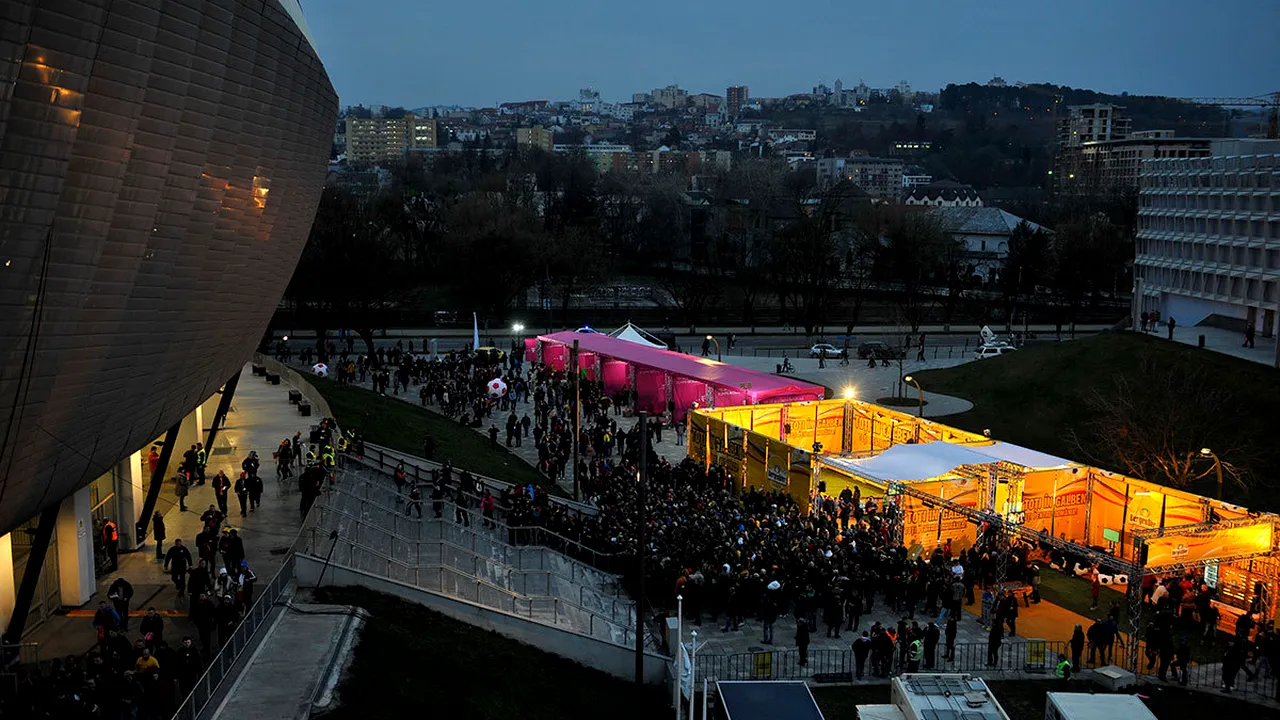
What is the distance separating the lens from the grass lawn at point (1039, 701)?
16.2 meters

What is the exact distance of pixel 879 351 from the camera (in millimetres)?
52469

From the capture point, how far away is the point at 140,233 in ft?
44.4

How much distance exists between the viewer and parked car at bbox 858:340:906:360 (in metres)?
51.5

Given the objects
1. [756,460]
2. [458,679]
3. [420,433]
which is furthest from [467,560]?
[420,433]

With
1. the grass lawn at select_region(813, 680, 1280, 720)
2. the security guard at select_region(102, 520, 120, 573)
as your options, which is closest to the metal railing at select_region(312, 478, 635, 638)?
the security guard at select_region(102, 520, 120, 573)

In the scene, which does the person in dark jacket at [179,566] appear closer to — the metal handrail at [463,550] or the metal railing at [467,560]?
the metal railing at [467,560]

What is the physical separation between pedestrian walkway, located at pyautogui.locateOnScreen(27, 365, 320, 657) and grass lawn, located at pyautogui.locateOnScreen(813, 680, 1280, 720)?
8.99m

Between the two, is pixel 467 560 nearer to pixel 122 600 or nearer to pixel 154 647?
pixel 122 600

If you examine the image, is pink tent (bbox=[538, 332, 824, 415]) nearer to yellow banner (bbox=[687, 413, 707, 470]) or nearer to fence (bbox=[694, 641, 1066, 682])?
yellow banner (bbox=[687, 413, 707, 470])

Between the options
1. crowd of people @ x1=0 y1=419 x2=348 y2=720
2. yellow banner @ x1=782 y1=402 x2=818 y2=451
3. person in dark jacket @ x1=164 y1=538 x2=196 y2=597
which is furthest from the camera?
yellow banner @ x1=782 y1=402 x2=818 y2=451

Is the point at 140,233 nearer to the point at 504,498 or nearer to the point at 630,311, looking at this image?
the point at 504,498

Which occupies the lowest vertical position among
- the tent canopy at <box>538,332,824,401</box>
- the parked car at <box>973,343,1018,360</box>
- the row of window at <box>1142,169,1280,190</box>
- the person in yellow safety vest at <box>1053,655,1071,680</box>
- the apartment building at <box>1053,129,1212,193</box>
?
the person in yellow safety vest at <box>1053,655,1071,680</box>

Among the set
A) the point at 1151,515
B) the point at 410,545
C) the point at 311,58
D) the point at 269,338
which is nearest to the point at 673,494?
the point at 410,545

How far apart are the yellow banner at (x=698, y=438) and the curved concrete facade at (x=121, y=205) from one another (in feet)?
46.9
